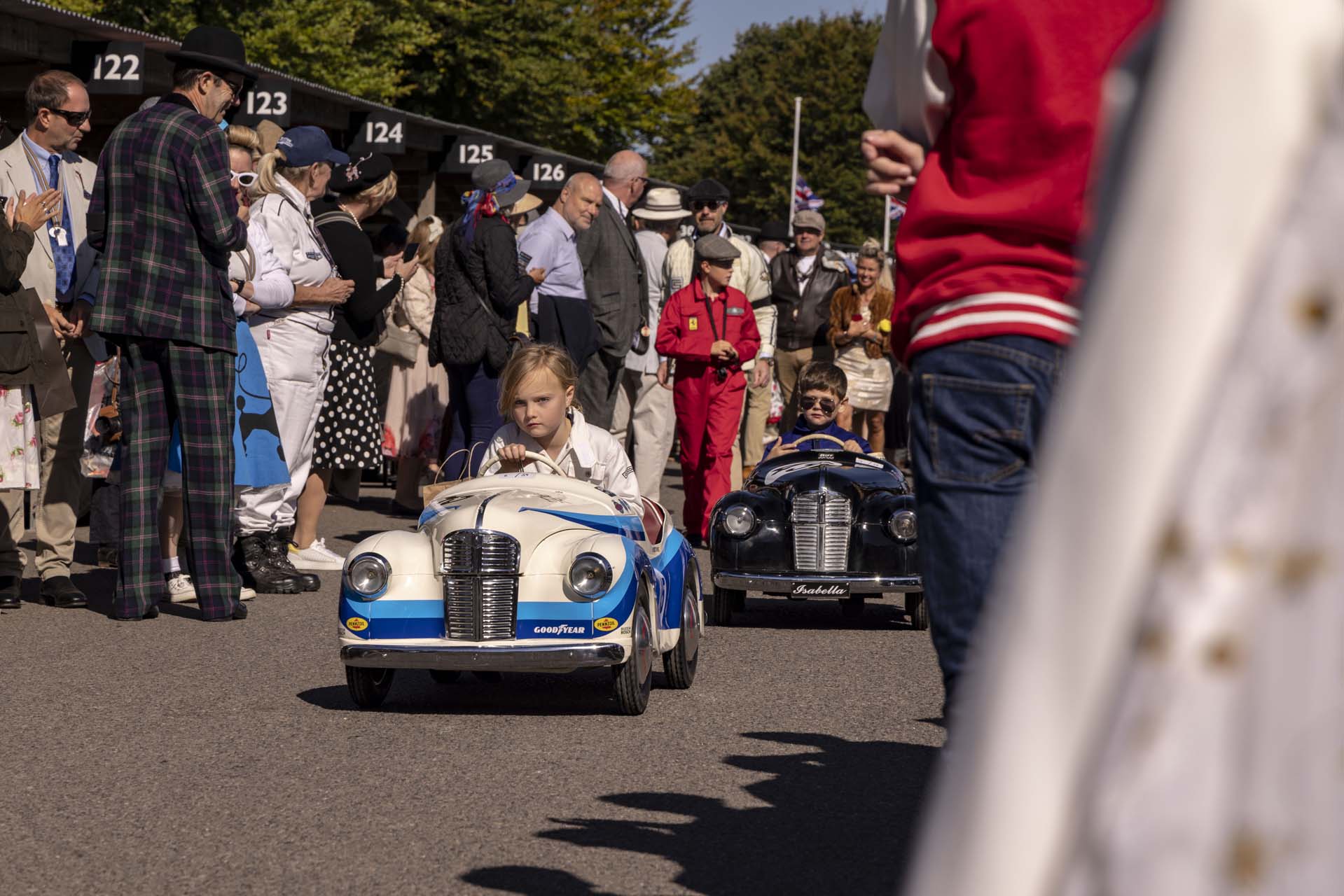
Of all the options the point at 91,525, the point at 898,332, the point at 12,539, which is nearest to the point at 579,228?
the point at 91,525

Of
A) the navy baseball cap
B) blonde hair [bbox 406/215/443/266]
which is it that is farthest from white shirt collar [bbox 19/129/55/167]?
blonde hair [bbox 406/215/443/266]

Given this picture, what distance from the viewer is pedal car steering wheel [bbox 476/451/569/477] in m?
7.05

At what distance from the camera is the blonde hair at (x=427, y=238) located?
45.6 ft

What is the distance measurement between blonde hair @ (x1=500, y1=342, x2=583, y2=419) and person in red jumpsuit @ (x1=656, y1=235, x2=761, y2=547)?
14.9 ft

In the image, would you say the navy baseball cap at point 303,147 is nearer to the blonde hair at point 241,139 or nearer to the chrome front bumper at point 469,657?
the blonde hair at point 241,139

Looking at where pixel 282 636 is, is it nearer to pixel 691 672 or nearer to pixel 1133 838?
pixel 691 672

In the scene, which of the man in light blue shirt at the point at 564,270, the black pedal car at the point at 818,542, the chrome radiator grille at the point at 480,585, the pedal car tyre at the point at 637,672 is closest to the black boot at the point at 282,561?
the black pedal car at the point at 818,542

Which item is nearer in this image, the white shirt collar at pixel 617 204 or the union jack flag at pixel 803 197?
the white shirt collar at pixel 617 204

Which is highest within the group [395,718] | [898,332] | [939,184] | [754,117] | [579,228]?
[754,117]

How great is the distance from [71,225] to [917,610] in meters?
4.42

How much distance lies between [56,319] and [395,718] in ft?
11.2

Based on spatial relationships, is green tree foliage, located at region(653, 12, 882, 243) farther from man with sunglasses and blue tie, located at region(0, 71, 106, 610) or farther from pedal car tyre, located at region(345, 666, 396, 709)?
pedal car tyre, located at region(345, 666, 396, 709)

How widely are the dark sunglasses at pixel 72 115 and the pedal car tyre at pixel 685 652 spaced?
3.82 m

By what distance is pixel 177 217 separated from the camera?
26.0 ft
